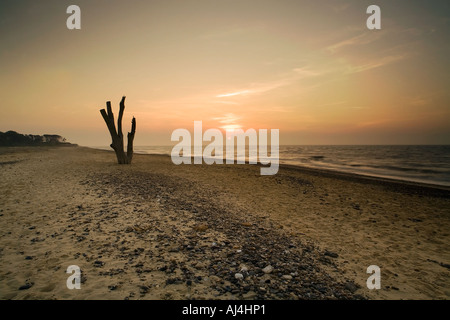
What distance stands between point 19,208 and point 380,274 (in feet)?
38.2

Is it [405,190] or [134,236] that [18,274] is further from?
[405,190]

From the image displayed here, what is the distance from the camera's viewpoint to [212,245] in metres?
5.50

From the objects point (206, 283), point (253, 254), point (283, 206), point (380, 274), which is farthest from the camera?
point (283, 206)

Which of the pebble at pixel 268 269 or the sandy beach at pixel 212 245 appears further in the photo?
the pebble at pixel 268 269

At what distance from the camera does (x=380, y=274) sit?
4.80m

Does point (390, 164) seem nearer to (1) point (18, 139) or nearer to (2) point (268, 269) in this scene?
(2) point (268, 269)

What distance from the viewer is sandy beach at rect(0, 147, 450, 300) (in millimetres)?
3961

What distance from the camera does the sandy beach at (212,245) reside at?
396cm

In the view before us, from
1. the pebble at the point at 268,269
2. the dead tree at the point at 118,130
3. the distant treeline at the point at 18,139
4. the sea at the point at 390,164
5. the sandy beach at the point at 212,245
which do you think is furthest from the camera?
the distant treeline at the point at 18,139

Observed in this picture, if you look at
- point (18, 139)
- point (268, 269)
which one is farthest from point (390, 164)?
point (18, 139)

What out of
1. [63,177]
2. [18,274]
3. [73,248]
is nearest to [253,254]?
[73,248]

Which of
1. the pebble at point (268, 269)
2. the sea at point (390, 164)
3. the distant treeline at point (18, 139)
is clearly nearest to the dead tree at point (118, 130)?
the pebble at point (268, 269)

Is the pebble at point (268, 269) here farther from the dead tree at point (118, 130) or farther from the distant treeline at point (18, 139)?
the distant treeline at point (18, 139)

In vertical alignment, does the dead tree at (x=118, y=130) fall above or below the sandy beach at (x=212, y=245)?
above
